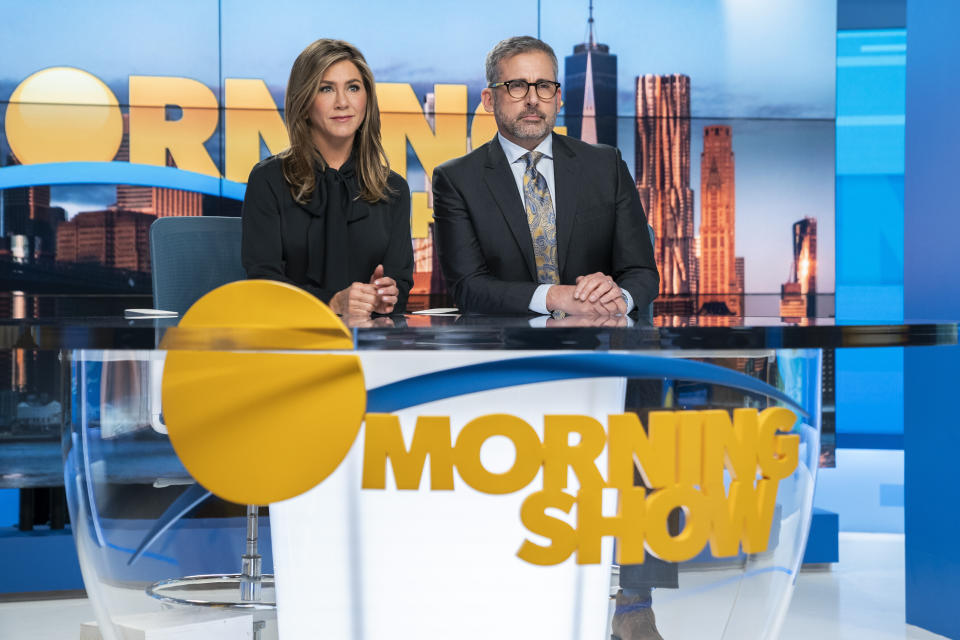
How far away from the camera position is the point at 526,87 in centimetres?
229

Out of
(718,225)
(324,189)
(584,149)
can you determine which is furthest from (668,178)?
(324,189)

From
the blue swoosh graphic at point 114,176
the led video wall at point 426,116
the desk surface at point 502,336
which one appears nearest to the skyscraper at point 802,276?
the led video wall at point 426,116

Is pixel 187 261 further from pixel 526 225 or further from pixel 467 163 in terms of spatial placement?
pixel 526 225

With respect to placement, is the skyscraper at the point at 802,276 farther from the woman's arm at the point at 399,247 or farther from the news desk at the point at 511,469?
the news desk at the point at 511,469

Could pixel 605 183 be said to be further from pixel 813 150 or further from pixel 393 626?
pixel 813 150

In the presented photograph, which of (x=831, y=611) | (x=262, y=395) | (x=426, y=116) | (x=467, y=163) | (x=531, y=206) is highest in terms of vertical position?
(x=426, y=116)

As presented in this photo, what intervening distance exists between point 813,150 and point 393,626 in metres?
4.16

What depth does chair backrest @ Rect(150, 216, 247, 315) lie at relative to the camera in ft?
9.11

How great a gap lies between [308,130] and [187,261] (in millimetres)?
617

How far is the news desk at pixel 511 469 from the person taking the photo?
1210 mm

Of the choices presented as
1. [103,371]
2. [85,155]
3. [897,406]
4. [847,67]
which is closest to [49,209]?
[85,155]

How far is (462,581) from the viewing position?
4.20 feet

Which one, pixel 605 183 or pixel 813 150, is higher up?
pixel 813 150

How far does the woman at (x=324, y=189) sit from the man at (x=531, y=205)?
7.3 inches
